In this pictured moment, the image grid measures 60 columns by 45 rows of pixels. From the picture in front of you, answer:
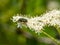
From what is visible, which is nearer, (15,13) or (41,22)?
(41,22)

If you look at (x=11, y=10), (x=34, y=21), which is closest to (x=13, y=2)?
(x=11, y=10)

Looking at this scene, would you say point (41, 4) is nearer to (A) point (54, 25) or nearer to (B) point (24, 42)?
(B) point (24, 42)

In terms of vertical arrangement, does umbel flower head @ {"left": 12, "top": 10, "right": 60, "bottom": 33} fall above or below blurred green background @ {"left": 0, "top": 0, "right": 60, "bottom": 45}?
below

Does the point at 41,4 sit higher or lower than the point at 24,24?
higher

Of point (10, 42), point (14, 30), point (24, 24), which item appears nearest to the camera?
point (24, 24)

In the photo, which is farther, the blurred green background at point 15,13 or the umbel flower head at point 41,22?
the blurred green background at point 15,13

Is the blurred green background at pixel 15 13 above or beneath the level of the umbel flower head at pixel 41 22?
above

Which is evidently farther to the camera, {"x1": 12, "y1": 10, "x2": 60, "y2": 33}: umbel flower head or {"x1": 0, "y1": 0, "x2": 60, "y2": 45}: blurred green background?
{"x1": 0, "y1": 0, "x2": 60, "y2": 45}: blurred green background

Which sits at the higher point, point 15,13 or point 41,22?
point 15,13
